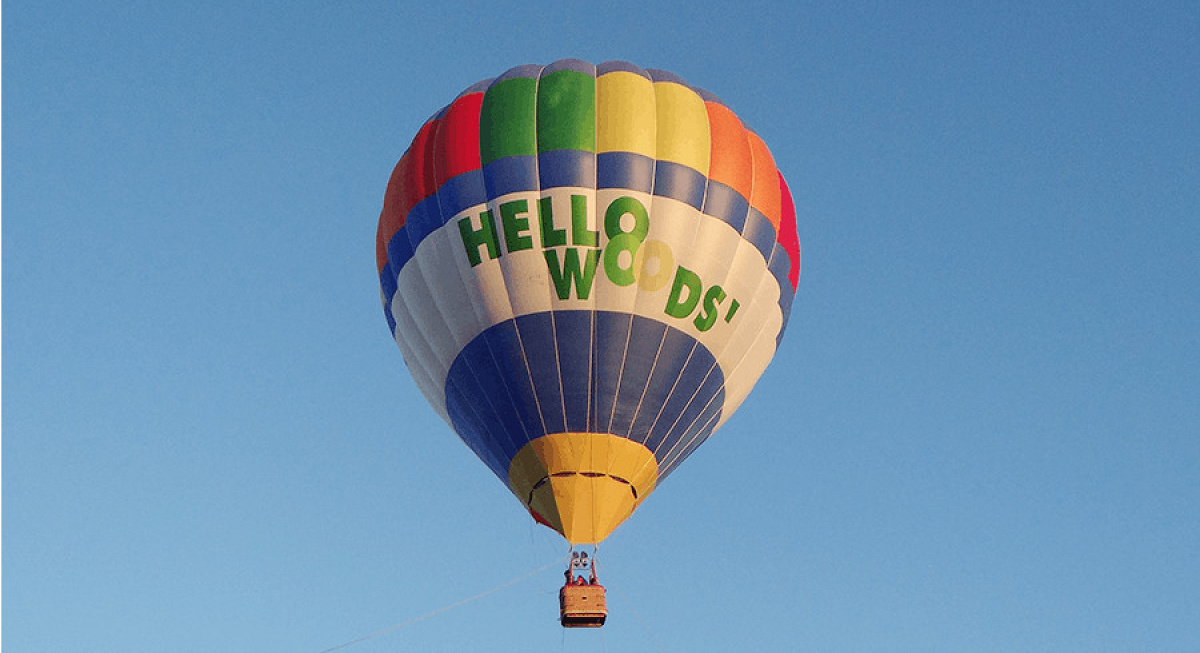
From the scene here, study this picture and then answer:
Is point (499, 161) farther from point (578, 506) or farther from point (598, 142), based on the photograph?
point (578, 506)

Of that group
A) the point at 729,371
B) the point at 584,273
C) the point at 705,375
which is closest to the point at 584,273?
the point at 584,273

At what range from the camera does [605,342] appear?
21.7m

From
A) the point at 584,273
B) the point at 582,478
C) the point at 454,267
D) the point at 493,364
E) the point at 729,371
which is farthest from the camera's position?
the point at 729,371

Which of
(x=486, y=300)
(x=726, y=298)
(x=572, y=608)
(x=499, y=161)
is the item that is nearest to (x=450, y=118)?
(x=499, y=161)

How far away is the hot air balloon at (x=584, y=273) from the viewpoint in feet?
71.2

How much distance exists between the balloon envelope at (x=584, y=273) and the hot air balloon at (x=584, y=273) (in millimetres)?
23

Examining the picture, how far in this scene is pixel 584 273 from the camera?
2173 cm

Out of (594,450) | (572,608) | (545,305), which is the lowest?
(572,608)

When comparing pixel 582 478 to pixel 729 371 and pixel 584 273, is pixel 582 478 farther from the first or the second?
pixel 729 371

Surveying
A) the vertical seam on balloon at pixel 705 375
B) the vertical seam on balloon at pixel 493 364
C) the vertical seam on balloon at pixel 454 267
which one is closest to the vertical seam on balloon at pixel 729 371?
the vertical seam on balloon at pixel 705 375

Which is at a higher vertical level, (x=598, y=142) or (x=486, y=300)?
(x=598, y=142)

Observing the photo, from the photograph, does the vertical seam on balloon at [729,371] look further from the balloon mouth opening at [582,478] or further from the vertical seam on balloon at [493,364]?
the vertical seam on balloon at [493,364]

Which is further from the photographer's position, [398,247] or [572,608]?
[398,247]

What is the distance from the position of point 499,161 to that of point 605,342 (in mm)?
2646
